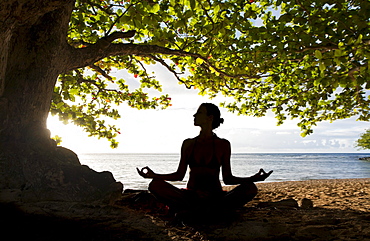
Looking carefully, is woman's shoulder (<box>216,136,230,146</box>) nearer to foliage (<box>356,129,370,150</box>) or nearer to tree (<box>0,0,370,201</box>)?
tree (<box>0,0,370,201</box>)

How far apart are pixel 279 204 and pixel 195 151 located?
2.51 m

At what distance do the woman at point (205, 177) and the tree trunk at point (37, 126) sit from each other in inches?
Result: 49.4

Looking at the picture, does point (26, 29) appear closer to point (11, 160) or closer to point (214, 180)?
point (11, 160)

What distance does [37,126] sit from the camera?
4512 millimetres

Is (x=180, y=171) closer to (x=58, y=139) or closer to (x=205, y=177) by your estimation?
(x=205, y=177)

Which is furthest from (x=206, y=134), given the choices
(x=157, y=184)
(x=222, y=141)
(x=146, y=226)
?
(x=146, y=226)

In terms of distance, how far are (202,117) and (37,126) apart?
9.95 feet

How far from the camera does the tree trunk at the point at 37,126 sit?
383cm

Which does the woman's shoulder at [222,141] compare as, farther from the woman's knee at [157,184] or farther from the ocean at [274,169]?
the ocean at [274,169]

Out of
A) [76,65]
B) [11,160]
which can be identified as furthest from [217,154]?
[76,65]

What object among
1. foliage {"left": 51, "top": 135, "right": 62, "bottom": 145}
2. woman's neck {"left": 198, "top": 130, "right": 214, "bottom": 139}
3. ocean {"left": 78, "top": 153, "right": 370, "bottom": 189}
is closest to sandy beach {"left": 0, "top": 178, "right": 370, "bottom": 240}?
woman's neck {"left": 198, "top": 130, "right": 214, "bottom": 139}

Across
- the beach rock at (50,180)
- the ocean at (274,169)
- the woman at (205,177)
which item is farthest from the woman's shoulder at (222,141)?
the ocean at (274,169)

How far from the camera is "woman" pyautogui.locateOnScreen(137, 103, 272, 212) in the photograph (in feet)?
11.8

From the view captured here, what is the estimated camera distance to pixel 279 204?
5.21 m
